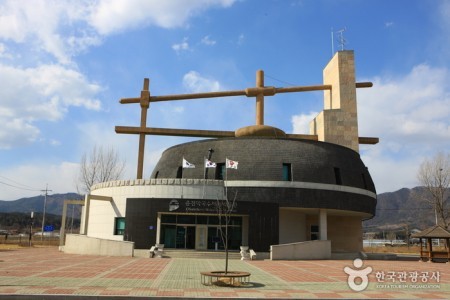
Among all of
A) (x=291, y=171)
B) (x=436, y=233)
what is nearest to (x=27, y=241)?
(x=291, y=171)

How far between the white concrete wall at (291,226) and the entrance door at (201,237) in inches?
284

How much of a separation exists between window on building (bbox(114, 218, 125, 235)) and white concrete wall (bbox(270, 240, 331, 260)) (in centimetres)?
1333

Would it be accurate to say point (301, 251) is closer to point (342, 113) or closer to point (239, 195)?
point (239, 195)

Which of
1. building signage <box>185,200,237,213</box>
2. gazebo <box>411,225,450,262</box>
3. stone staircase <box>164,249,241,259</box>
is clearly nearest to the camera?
stone staircase <box>164,249,241,259</box>

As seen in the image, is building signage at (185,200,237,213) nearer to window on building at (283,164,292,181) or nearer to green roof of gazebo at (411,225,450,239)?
window on building at (283,164,292,181)

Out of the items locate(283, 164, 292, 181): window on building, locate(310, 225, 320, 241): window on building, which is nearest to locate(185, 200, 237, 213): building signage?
locate(283, 164, 292, 181): window on building

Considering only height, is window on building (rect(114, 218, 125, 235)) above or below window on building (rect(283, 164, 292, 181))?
below

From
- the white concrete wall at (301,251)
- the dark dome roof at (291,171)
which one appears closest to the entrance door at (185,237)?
the dark dome roof at (291,171)

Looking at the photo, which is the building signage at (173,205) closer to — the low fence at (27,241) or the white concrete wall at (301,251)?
the white concrete wall at (301,251)

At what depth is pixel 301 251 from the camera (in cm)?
3250

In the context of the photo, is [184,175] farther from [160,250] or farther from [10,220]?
[10,220]

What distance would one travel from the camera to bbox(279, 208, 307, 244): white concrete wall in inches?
1447

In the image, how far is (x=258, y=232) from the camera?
108 feet

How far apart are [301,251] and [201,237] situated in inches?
326
